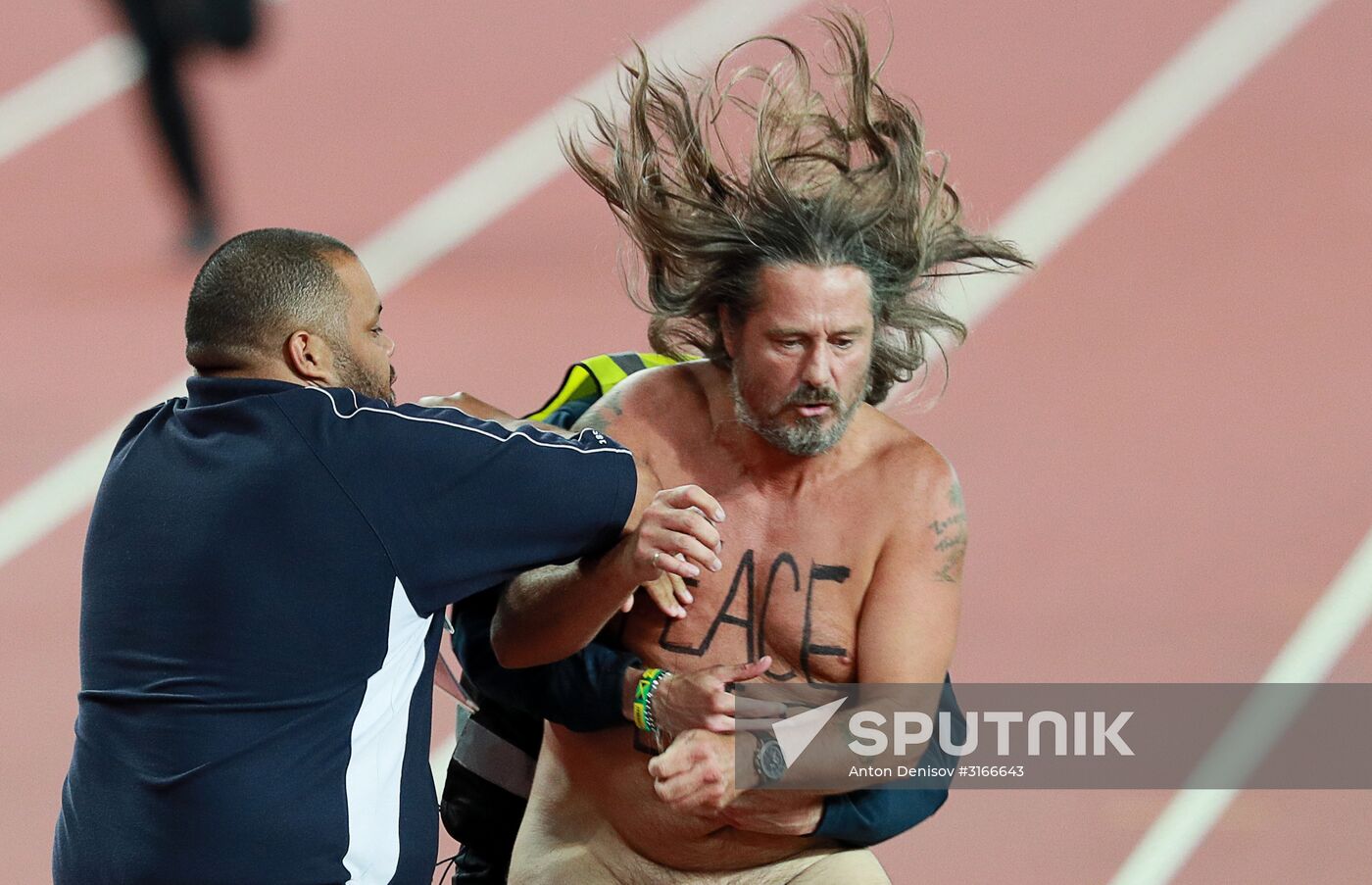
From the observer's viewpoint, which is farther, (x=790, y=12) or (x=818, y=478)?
(x=790, y=12)

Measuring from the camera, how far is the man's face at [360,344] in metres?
3.30

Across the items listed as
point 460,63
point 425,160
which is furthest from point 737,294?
point 460,63

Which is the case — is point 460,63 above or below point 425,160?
above

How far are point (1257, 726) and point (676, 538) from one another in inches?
129

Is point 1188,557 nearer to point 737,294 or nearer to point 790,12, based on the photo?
point 737,294

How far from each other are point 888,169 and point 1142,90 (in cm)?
741

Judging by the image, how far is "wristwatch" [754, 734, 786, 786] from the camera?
347cm

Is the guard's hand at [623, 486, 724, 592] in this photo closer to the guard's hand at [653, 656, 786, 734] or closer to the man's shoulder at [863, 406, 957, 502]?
the guard's hand at [653, 656, 786, 734]

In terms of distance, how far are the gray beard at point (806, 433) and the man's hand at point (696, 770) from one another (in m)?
0.62

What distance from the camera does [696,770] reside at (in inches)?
135

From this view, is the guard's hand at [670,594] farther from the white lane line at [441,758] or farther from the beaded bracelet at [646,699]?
the white lane line at [441,758]

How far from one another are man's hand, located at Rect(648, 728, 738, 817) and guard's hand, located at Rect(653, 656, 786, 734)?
0.11ft

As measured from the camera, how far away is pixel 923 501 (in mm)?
3680

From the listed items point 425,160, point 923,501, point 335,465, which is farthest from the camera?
point 425,160
